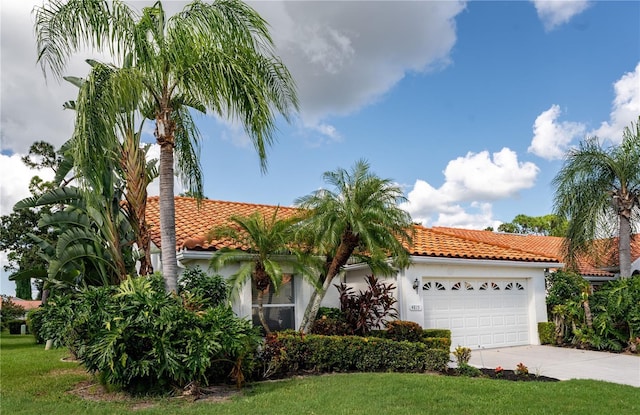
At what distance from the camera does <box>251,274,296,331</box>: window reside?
13.6 m

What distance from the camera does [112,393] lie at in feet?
30.1

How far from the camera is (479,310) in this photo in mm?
16250

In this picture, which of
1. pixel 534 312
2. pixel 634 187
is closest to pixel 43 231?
pixel 534 312

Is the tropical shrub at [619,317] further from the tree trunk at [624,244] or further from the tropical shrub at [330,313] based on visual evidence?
the tropical shrub at [330,313]

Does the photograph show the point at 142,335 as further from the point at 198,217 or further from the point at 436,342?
the point at 198,217

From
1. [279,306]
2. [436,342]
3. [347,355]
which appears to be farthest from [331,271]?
[436,342]

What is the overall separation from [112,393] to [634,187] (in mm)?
17680

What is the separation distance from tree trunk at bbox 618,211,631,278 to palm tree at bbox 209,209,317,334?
1197 centimetres

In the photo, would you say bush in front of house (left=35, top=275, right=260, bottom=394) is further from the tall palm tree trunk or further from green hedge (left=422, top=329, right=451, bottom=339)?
green hedge (left=422, top=329, right=451, bottom=339)

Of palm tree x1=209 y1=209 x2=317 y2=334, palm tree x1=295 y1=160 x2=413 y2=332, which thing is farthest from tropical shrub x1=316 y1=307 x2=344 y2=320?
palm tree x1=209 y1=209 x2=317 y2=334

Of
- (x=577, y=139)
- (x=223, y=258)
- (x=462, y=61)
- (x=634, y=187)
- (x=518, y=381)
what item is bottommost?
(x=518, y=381)

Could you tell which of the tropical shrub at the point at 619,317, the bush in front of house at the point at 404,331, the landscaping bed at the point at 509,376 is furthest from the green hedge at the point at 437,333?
the tropical shrub at the point at 619,317

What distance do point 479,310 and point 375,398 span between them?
899cm

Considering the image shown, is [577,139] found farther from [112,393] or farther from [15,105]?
[15,105]
